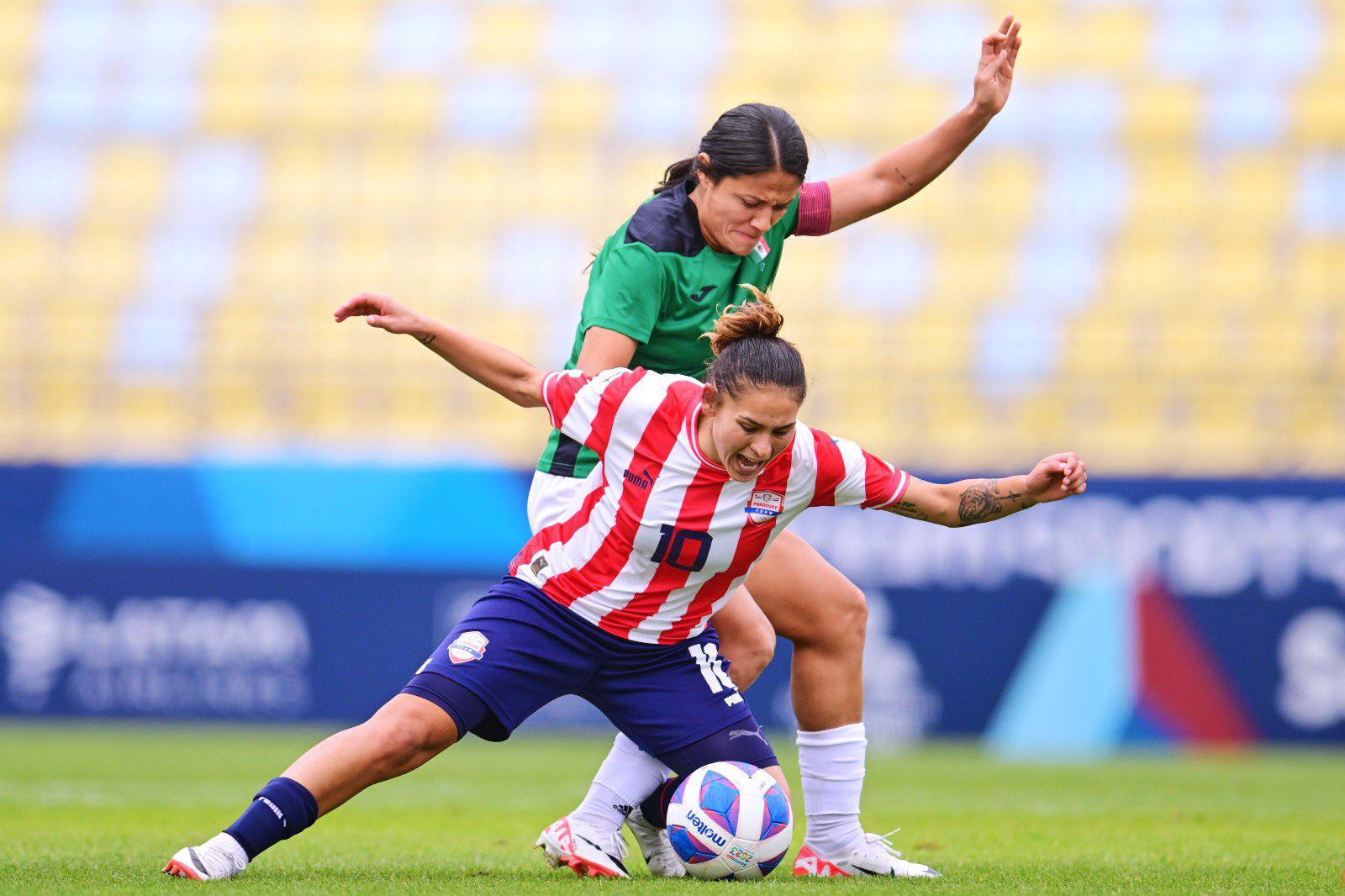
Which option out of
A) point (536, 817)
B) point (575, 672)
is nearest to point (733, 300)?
point (575, 672)

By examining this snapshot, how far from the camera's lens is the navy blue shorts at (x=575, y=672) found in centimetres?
426

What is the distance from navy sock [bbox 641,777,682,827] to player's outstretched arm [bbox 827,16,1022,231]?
1.63 meters

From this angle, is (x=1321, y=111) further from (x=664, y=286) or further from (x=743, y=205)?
(x=664, y=286)

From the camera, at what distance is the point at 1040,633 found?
1002 cm

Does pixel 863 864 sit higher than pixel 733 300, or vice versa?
pixel 733 300

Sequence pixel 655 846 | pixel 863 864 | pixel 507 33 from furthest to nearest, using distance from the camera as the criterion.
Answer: pixel 507 33
pixel 655 846
pixel 863 864

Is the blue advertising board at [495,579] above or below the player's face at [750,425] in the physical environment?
below

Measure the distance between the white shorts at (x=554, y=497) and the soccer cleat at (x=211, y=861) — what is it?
3.81 ft

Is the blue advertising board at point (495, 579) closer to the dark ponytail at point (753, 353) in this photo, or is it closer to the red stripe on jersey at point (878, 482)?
the red stripe on jersey at point (878, 482)

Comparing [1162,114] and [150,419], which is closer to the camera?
[150,419]

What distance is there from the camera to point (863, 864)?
14.8 feet

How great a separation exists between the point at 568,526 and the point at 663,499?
0.30 meters

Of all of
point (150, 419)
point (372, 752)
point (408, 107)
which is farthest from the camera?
point (408, 107)

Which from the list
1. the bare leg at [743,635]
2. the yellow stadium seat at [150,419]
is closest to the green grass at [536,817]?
the bare leg at [743,635]
